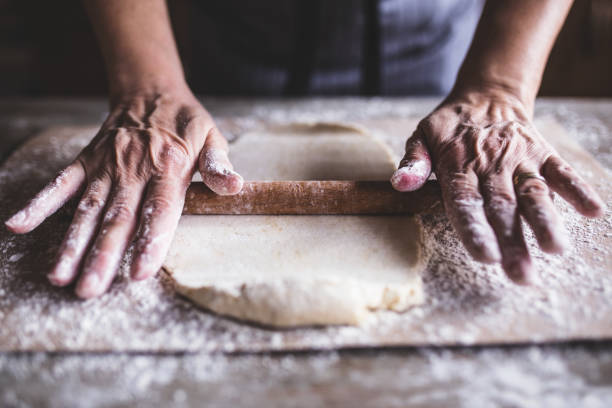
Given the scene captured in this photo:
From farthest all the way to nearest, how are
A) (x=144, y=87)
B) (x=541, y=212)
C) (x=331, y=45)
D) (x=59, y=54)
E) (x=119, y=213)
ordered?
1. (x=59, y=54)
2. (x=331, y=45)
3. (x=144, y=87)
4. (x=119, y=213)
5. (x=541, y=212)

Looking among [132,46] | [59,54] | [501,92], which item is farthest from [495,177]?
[59,54]

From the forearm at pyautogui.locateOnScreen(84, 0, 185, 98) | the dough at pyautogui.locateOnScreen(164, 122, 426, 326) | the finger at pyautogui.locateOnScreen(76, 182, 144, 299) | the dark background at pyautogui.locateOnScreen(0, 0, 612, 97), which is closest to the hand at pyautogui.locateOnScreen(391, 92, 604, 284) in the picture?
the dough at pyautogui.locateOnScreen(164, 122, 426, 326)

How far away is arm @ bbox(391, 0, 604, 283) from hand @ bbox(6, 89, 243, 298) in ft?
1.94

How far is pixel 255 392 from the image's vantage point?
2.95 ft

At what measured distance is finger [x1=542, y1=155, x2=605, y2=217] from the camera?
1099 mm

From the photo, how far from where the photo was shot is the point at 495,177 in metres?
1.18

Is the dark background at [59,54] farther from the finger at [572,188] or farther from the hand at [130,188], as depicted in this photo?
the finger at [572,188]

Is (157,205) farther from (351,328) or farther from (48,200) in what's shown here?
(351,328)

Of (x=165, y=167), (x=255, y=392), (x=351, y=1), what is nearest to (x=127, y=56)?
(x=165, y=167)

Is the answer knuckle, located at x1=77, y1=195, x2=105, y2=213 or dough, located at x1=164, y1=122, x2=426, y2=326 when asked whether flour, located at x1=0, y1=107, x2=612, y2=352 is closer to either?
dough, located at x1=164, y1=122, x2=426, y2=326

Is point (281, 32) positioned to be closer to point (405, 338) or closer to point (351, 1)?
point (351, 1)

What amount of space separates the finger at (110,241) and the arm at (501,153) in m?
0.71

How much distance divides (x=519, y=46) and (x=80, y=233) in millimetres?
1463

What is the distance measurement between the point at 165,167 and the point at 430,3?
60.4 inches
